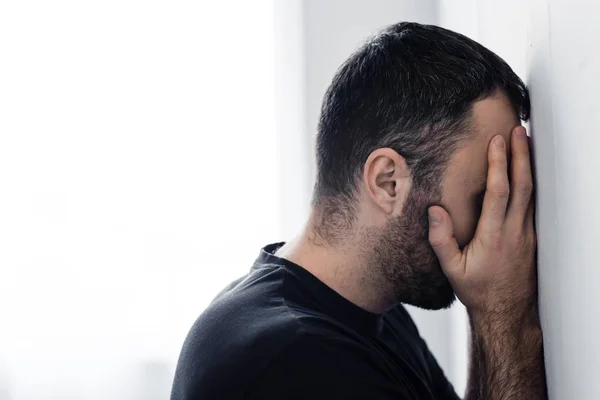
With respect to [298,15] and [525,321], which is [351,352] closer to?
[525,321]

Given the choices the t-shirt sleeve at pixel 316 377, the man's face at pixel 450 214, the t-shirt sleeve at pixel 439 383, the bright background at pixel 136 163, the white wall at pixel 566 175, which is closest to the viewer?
the white wall at pixel 566 175

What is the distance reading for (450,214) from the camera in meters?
1.04

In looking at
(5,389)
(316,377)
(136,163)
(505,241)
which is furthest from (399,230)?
(5,389)

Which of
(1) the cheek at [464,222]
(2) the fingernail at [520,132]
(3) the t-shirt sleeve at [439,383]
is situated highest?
(2) the fingernail at [520,132]

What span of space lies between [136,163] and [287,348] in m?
1.25

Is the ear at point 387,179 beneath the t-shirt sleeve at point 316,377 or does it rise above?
above

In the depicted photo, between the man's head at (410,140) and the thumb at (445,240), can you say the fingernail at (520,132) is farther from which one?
the thumb at (445,240)

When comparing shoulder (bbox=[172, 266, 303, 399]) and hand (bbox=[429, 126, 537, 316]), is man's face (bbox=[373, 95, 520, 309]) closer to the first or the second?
hand (bbox=[429, 126, 537, 316])

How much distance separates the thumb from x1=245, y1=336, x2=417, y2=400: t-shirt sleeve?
0.19 metres

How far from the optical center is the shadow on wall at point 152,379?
6.93 feet

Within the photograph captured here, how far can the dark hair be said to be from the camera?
1.02 meters

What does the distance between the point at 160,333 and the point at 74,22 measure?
0.83 meters

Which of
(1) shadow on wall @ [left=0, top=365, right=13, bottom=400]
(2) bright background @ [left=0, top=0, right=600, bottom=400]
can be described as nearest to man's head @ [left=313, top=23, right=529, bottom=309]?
(2) bright background @ [left=0, top=0, right=600, bottom=400]

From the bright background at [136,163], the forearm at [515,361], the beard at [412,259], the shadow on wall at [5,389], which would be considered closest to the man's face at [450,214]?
the beard at [412,259]
